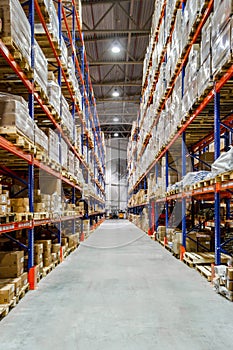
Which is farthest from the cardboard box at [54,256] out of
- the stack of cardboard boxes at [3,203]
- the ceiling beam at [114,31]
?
the ceiling beam at [114,31]

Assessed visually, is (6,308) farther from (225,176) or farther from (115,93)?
(115,93)

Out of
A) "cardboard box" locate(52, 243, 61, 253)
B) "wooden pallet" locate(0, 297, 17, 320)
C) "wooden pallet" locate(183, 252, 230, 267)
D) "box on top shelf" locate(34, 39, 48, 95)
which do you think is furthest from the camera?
"cardboard box" locate(52, 243, 61, 253)

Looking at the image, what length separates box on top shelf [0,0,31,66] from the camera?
4.25 meters

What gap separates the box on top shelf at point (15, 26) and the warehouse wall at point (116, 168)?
28.4 metres

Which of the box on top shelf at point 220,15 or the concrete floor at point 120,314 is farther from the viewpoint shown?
the box on top shelf at point 220,15

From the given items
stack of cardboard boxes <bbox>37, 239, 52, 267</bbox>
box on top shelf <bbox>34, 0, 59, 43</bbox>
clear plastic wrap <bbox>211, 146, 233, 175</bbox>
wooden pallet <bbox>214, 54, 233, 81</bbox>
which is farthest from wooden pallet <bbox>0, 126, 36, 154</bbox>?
box on top shelf <bbox>34, 0, 59, 43</bbox>

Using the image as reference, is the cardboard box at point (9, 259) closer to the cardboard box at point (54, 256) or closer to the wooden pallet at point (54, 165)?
the wooden pallet at point (54, 165)

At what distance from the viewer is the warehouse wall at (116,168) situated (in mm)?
33500

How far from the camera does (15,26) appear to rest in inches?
176

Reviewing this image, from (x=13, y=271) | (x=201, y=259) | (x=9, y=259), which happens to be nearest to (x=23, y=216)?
(x=9, y=259)

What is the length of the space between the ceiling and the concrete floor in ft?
36.9

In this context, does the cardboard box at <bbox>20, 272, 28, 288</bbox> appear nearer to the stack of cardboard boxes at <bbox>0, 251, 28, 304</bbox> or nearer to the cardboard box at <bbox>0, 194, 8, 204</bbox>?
the stack of cardboard boxes at <bbox>0, 251, 28, 304</bbox>

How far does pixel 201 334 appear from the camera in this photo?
10.6ft

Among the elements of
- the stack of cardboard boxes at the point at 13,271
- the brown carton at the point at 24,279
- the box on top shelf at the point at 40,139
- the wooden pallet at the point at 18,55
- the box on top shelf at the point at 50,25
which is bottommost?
the brown carton at the point at 24,279
